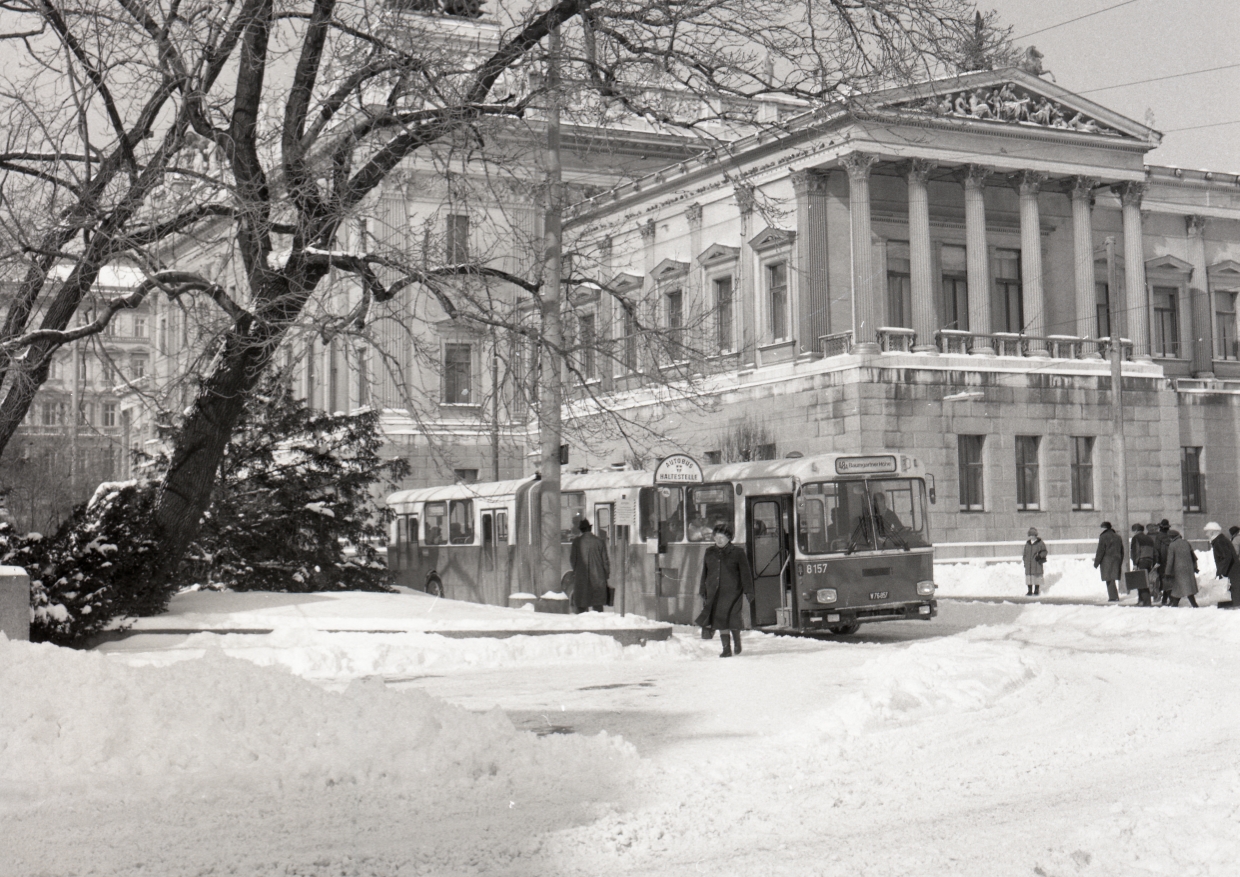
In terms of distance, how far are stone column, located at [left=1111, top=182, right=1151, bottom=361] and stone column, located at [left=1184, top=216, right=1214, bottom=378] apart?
6.02 meters

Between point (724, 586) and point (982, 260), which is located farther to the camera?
point (982, 260)

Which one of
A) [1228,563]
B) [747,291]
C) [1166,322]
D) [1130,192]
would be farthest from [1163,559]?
[1166,322]

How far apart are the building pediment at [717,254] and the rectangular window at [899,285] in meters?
5.37

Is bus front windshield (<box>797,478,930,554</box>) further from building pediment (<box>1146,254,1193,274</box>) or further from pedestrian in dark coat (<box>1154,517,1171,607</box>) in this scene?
building pediment (<box>1146,254,1193,274</box>)

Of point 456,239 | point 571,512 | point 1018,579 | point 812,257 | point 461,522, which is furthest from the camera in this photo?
point 812,257

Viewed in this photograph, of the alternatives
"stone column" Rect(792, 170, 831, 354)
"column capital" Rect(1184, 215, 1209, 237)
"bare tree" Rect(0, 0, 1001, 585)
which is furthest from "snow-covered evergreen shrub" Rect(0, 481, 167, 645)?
"column capital" Rect(1184, 215, 1209, 237)

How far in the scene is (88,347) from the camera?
21359 millimetres

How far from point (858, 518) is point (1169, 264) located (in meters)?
43.1

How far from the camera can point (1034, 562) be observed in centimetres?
4047

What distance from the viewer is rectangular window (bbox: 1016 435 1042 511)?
51.8m

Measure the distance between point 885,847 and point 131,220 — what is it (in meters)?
13.8

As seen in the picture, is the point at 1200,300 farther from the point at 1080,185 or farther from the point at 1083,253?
the point at 1080,185

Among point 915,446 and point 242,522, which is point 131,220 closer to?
point 242,522

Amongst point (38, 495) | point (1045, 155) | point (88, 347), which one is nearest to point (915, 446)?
point (1045, 155)
